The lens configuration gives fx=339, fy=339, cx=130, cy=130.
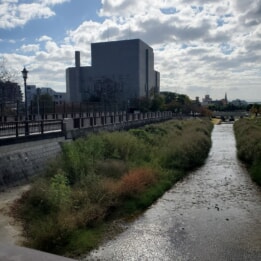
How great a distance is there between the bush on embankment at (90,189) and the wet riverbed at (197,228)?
87 cm

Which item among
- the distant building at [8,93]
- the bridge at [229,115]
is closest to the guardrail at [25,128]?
the distant building at [8,93]

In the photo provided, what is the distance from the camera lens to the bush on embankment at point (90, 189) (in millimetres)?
9609

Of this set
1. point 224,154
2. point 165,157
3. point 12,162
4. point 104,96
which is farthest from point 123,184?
point 104,96

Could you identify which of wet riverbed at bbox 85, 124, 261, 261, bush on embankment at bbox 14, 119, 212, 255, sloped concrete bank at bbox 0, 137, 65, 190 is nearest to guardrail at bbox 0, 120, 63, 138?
sloped concrete bank at bbox 0, 137, 65, 190

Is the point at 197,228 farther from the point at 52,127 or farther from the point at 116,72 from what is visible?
the point at 116,72

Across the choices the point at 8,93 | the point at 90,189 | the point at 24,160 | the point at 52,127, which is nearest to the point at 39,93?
the point at 8,93

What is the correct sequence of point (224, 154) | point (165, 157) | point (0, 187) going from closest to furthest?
point (0, 187) → point (165, 157) → point (224, 154)

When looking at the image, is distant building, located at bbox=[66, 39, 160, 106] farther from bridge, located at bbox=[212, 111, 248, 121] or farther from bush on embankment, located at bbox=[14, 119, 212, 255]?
bush on embankment, located at bbox=[14, 119, 212, 255]

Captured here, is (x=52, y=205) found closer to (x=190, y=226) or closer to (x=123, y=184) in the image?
(x=123, y=184)

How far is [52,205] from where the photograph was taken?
11.4 metres

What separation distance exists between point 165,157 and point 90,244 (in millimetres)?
12641

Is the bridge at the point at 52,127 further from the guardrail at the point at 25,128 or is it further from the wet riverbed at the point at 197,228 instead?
the wet riverbed at the point at 197,228

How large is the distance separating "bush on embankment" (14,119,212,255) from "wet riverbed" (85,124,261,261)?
2.86 ft

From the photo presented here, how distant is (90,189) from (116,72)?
113878 mm
